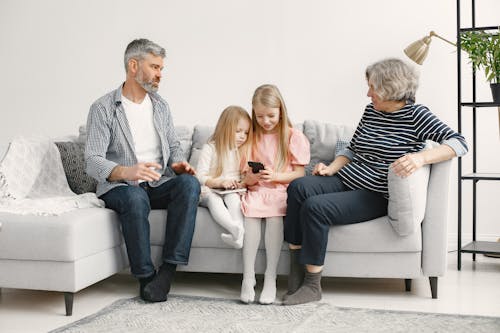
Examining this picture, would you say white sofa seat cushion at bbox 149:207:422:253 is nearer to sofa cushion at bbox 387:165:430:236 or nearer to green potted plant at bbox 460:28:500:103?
sofa cushion at bbox 387:165:430:236

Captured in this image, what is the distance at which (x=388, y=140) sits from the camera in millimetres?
3098

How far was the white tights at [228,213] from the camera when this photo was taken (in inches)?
120

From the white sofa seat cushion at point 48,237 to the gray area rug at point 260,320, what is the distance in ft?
0.92

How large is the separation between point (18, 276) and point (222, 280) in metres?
1.03

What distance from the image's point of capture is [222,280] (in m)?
3.49

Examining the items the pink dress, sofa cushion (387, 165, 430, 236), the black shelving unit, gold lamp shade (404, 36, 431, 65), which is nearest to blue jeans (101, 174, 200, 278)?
the pink dress

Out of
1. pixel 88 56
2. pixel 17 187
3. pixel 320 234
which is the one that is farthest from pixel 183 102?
pixel 320 234

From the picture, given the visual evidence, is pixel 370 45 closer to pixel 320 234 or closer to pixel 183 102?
pixel 183 102

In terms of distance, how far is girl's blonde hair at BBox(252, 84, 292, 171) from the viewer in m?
3.24

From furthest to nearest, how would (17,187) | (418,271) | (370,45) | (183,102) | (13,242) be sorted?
(183,102), (370,45), (17,187), (418,271), (13,242)

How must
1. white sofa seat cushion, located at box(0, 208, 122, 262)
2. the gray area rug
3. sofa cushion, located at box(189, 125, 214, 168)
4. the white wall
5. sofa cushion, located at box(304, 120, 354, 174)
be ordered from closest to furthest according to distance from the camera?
the gray area rug < white sofa seat cushion, located at box(0, 208, 122, 262) < sofa cushion, located at box(304, 120, 354, 174) < sofa cushion, located at box(189, 125, 214, 168) < the white wall

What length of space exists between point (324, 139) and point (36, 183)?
1446mm

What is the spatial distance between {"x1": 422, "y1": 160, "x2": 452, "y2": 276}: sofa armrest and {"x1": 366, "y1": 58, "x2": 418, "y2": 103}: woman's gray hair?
1.13ft

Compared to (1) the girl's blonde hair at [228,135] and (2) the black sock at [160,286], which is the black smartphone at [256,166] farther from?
(2) the black sock at [160,286]
